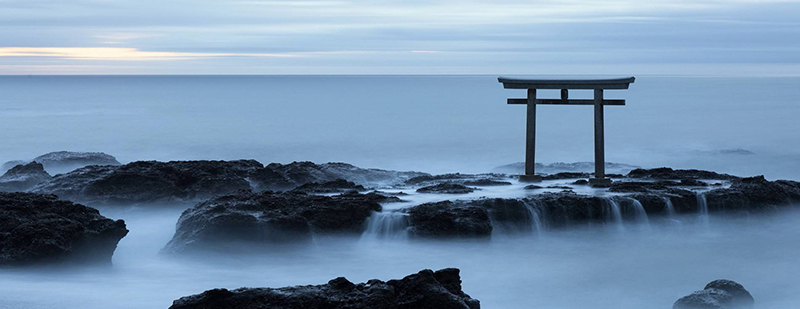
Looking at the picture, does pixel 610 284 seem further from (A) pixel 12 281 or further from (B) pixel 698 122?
(B) pixel 698 122

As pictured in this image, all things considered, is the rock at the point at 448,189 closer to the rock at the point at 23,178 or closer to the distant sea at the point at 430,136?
the rock at the point at 23,178

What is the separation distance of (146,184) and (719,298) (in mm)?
9762

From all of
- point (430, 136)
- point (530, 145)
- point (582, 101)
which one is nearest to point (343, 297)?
point (582, 101)

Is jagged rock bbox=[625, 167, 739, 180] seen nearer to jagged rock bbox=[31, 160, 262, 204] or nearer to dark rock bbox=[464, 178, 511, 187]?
dark rock bbox=[464, 178, 511, 187]

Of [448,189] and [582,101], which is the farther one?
[582,101]

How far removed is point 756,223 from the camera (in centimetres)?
1408

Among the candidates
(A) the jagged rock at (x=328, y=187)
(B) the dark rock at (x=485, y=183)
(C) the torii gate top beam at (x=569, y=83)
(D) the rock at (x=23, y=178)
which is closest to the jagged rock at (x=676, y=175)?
(C) the torii gate top beam at (x=569, y=83)

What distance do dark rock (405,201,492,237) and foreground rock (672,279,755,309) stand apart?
12.0 ft

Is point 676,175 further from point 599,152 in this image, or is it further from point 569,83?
point 569,83

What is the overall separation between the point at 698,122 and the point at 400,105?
26446 millimetres

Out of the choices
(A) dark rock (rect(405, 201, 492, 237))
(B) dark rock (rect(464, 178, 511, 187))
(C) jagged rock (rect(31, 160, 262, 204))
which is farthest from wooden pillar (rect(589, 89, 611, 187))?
(C) jagged rock (rect(31, 160, 262, 204))

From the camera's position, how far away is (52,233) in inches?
419

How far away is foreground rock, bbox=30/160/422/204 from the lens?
48.4 feet

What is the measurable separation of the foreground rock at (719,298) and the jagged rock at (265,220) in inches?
198
